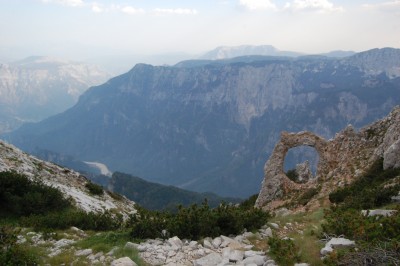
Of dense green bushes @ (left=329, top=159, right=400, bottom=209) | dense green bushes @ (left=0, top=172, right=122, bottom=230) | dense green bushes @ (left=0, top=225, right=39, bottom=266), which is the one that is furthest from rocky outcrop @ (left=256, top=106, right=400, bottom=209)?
dense green bushes @ (left=0, top=225, right=39, bottom=266)

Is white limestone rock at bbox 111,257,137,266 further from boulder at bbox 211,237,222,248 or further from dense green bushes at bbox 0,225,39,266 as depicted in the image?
boulder at bbox 211,237,222,248

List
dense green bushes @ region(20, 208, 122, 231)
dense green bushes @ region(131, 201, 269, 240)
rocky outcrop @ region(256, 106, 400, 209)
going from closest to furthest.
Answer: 1. dense green bushes @ region(131, 201, 269, 240)
2. dense green bushes @ region(20, 208, 122, 231)
3. rocky outcrop @ region(256, 106, 400, 209)

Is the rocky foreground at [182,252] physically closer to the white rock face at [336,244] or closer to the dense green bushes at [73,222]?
the white rock face at [336,244]

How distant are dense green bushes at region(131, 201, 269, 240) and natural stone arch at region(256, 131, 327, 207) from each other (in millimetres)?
22556

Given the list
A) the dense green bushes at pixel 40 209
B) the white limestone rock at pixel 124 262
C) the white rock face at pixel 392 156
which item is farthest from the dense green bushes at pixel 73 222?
the white rock face at pixel 392 156

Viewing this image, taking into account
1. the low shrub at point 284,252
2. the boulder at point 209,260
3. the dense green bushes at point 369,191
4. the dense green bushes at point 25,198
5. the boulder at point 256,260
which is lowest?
the dense green bushes at point 25,198

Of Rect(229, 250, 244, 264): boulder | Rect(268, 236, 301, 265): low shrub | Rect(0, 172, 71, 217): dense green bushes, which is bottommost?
Rect(0, 172, 71, 217): dense green bushes

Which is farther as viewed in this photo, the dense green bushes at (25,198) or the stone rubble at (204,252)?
the dense green bushes at (25,198)

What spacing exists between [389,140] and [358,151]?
535cm

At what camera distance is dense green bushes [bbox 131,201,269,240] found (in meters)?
14.2

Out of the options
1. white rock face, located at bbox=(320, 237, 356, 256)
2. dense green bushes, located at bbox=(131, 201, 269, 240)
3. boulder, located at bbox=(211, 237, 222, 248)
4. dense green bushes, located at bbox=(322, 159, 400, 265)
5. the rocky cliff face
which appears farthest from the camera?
the rocky cliff face

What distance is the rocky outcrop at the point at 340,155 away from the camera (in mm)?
28355

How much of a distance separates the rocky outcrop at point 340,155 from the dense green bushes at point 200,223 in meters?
14.7

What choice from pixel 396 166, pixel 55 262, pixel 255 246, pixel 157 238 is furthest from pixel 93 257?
pixel 396 166
